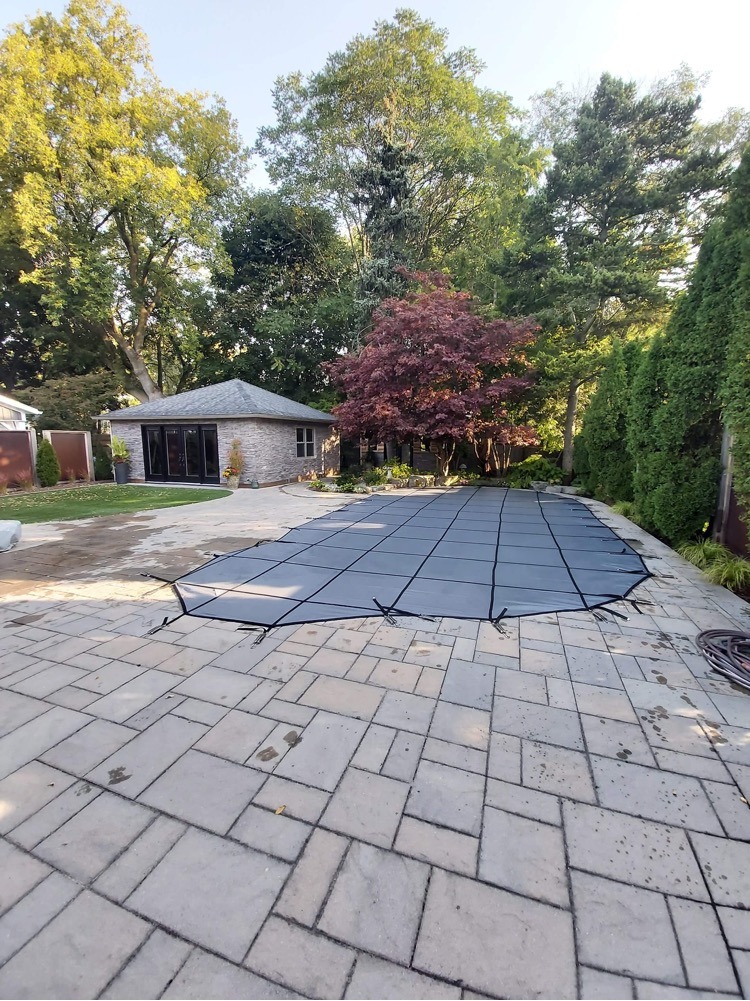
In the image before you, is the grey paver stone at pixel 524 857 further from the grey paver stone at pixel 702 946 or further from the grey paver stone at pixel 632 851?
the grey paver stone at pixel 702 946

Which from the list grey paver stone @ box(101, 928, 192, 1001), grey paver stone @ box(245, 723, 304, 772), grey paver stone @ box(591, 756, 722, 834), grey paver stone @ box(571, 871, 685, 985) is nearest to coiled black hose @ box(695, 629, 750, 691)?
grey paver stone @ box(591, 756, 722, 834)

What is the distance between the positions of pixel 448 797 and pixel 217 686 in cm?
139

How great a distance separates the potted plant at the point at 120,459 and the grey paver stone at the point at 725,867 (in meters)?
14.8

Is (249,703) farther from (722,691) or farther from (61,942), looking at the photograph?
(722,691)

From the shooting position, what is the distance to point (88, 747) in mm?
1979

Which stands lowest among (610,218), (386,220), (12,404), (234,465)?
(234,465)

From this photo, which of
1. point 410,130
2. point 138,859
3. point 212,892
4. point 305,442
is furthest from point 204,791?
point 410,130

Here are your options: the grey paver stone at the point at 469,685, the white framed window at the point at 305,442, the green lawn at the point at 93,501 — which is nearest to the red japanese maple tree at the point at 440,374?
the white framed window at the point at 305,442

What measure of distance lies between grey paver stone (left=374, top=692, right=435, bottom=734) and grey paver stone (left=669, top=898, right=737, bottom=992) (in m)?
1.05

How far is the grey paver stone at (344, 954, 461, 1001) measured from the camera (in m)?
1.10

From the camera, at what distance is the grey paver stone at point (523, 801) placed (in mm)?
1635

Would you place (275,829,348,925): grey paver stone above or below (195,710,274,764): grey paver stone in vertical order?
below

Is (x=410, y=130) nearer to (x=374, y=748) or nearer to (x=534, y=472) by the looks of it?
(x=534, y=472)

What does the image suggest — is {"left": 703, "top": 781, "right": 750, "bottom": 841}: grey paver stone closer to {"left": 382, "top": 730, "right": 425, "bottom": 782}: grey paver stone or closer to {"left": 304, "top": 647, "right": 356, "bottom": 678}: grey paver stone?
{"left": 382, "top": 730, "right": 425, "bottom": 782}: grey paver stone
